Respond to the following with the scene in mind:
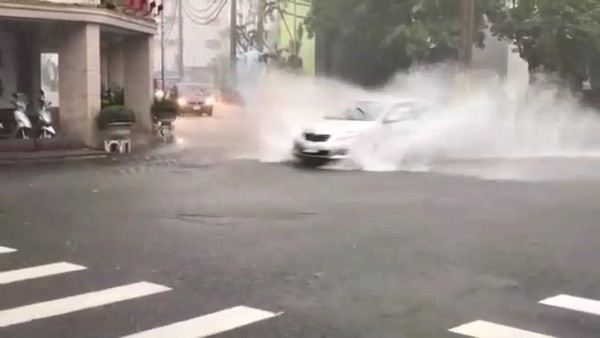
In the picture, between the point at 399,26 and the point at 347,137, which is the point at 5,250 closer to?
the point at 347,137

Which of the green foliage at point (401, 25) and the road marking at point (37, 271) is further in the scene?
the green foliage at point (401, 25)

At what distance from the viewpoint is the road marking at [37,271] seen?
323 inches

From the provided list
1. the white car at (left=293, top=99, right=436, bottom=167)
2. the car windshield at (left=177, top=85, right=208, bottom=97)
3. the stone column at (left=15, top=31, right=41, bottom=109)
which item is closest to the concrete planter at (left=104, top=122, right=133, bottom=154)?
the white car at (left=293, top=99, right=436, bottom=167)

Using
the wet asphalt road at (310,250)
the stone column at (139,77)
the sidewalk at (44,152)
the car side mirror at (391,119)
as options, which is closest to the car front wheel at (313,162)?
the car side mirror at (391,119)

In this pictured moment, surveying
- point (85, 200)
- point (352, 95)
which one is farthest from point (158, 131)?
point (85, 200)

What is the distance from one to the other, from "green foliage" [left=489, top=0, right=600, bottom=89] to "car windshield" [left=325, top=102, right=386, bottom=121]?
50.2ft

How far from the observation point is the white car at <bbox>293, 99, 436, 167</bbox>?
19.7 metres

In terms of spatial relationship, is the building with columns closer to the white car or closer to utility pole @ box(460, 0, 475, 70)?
the white car

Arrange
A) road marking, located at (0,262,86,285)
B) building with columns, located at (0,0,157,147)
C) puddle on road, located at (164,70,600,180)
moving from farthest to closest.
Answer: building with columns, located at (0,0,157,147)
puddle on road, located at (164,70,600,180)
road marking, located at (0,262,86,285)

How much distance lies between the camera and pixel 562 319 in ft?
23.0

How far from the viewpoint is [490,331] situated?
6594 millimetres

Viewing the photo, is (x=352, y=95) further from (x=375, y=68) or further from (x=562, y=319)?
(x=562, y=319)

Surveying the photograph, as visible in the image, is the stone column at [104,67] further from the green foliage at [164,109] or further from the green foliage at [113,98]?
the green foliage at [164,109]

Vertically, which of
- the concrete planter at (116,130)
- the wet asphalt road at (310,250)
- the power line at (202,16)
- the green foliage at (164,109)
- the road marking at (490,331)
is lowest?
the wet asphalt road at (310,250)
